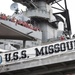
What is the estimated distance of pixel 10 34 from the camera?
112 feet

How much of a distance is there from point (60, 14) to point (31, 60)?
152ft

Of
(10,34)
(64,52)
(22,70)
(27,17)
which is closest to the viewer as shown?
(64,52)

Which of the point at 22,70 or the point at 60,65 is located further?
the point at 22,70

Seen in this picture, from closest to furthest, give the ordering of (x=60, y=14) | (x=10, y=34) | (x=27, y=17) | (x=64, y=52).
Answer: (x=64, y=52)
(x=10, y=34)
(x=27, y=17)
(x=60, y=14)

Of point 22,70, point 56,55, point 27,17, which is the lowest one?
point 22,70

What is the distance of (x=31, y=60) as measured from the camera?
78.3ft

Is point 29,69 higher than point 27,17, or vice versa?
point 27,17

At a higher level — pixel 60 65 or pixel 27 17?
pixel 27 17

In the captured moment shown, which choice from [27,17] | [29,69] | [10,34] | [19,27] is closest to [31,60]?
[29,69]

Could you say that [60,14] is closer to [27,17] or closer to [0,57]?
[27,17]

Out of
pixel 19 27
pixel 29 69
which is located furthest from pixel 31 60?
pixel 19 27

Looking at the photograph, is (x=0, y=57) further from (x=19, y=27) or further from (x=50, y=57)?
(x=19, y=27)

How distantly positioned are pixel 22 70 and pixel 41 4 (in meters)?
43.2

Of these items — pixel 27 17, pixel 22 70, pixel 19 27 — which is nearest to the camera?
pixel 22 70
